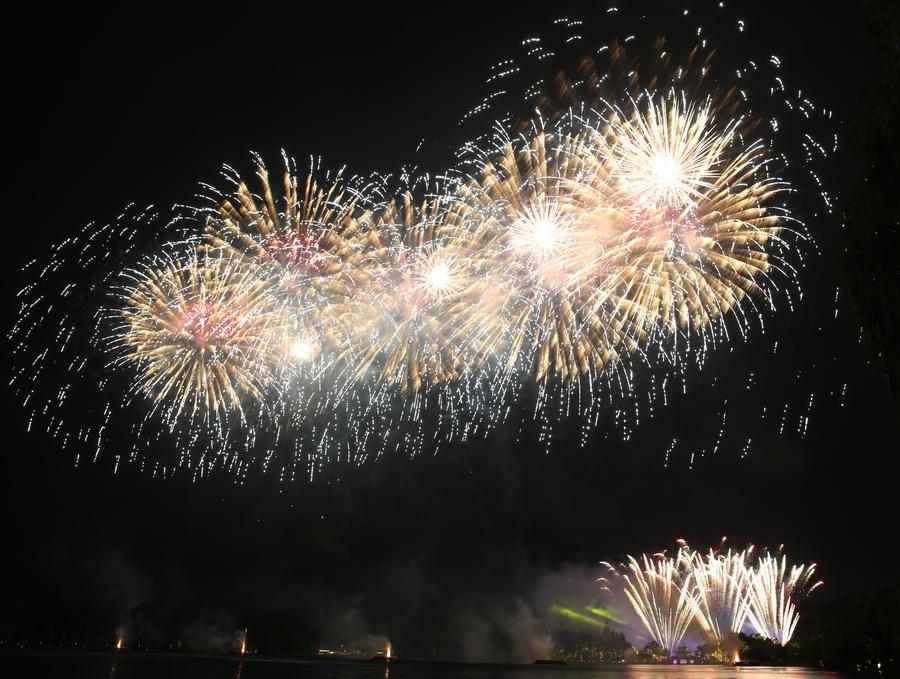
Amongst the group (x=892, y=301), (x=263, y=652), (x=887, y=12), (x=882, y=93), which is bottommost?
(x=263, y=652)

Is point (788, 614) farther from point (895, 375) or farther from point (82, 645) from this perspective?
point (82, 645)

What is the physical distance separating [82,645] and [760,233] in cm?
16062

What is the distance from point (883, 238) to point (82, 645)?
544 ft

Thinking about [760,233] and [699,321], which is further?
[699,321]

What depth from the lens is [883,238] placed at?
12336mm

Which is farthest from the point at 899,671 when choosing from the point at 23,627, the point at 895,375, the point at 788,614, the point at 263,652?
the point at 263,652

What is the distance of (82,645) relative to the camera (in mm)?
141750

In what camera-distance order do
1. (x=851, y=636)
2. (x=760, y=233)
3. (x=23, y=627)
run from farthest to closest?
(x=23, y=627) → (x=851, y=636) → (x=760, y=233)

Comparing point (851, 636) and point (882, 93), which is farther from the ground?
point (882, 93)

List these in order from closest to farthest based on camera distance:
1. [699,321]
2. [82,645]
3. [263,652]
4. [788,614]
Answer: [699,321], [788,614], [82,645], [263,652]

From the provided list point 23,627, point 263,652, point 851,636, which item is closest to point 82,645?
point 23,627

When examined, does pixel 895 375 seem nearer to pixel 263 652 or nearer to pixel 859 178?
pixel 859 178

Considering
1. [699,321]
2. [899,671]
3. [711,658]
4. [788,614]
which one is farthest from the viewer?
[711,658]

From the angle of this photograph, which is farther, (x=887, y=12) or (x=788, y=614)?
(x=788, y=614)
